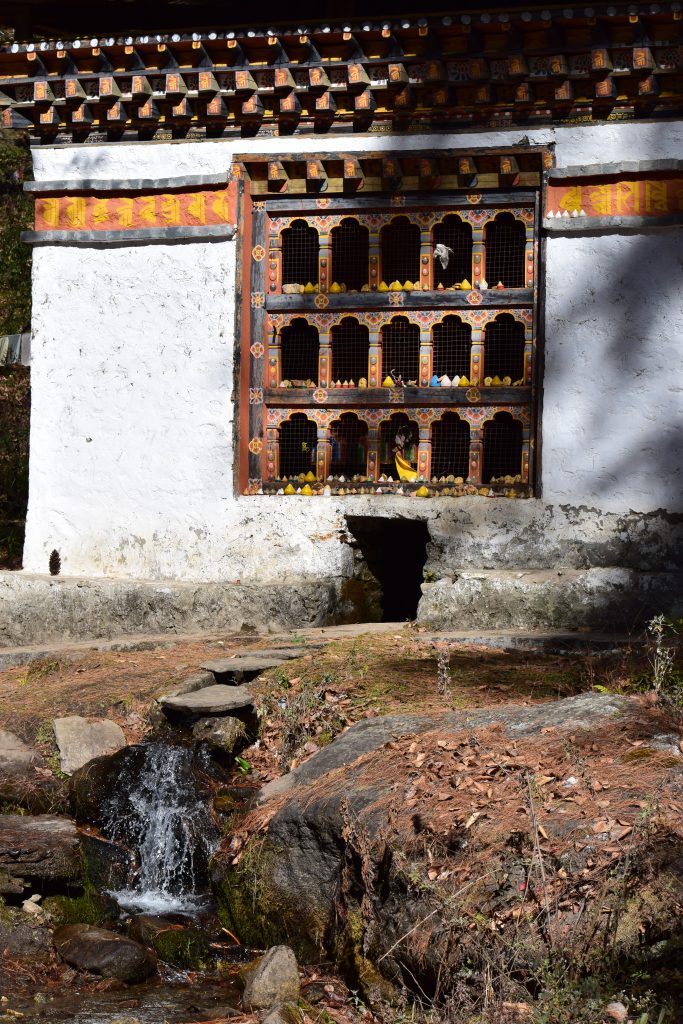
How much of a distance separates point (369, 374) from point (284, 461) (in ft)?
5.90

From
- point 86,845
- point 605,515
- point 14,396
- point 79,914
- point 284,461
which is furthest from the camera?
point 14,396

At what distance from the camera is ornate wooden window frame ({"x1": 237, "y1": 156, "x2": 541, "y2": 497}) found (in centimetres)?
1060

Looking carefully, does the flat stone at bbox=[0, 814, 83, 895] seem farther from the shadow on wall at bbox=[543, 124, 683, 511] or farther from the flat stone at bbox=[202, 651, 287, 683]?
the shadow on wall at bbox=[543, 124, 683, 511]

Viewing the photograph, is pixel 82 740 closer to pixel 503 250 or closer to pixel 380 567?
pixel 380 567

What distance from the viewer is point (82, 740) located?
809 cm

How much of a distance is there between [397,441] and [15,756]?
15.5ft

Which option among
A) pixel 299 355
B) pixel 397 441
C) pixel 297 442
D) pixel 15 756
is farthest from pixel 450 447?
pixel 15 756

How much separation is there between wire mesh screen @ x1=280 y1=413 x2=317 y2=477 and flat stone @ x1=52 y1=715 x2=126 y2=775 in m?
3.84

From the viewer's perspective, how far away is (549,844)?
4.91 metres

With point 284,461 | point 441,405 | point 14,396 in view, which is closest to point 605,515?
point 441,405

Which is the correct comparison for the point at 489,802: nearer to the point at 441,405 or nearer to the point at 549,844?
the point at 549,844

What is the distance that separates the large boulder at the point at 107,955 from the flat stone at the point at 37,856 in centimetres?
48

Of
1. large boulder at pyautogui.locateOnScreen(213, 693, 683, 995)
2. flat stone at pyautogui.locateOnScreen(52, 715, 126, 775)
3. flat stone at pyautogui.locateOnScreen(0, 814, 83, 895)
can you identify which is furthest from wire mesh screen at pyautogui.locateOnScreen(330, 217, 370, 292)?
flat stone at pyautogui.locateOnScreen(0, 814, 83, 895)

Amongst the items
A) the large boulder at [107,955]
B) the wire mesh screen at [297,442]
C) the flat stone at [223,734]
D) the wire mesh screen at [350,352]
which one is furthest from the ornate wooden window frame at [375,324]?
the large boulder at [107,955]
